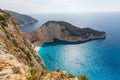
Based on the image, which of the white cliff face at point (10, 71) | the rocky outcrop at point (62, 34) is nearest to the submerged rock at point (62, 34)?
the rocky outcrop at point (62, 34)

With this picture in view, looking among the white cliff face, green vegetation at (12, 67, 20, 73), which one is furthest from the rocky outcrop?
green vegetation at (12, 67, 20, 73)

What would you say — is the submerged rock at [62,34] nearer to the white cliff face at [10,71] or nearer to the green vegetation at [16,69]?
the white cliff face at [10,71]

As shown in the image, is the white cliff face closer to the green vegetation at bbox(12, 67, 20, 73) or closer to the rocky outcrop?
the green vegetation at bbox(12, 67, 20, 73)

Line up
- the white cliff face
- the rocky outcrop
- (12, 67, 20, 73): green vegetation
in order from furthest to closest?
1. the rocky outcrop
2. (12, 67, 20, 73): green vegetation
3. the white cliff face

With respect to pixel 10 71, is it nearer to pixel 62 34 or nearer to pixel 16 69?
pixel 16 69

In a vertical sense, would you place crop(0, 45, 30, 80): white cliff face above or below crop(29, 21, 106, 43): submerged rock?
above

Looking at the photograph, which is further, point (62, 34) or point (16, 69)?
point (62, 34)

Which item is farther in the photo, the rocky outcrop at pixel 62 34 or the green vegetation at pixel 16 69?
the rocky outcrop at pixel 62 34

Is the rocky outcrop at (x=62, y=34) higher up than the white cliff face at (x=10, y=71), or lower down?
lower down

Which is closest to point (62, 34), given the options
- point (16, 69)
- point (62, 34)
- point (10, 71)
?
point (62, 34)
